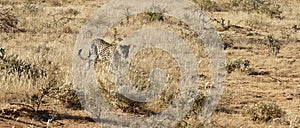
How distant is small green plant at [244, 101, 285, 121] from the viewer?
621 centimetres

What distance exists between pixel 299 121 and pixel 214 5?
12600mm

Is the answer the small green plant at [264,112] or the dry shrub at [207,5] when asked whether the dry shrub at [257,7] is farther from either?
the small green plant at [264,112]

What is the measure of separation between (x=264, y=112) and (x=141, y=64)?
3.23 metres

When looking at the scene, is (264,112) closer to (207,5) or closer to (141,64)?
(141,64)

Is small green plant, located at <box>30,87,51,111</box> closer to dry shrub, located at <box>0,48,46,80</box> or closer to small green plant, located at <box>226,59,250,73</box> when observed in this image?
dry shrub, located at <box>0,48,46,80</box>

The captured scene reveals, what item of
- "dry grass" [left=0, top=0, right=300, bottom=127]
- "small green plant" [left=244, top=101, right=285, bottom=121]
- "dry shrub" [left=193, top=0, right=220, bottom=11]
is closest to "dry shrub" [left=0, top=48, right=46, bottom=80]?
"dry grass" [left=0, top=0, right=300, bottom=127]

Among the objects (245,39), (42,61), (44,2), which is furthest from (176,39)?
(44,2)

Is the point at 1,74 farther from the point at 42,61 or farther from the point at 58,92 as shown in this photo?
the point at 42,61

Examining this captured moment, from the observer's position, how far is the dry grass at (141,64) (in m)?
6.06

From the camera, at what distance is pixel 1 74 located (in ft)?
22.1

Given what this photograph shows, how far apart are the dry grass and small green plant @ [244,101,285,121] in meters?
0.01

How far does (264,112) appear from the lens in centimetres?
623

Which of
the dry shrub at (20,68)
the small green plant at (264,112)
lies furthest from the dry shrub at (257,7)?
the dry shrub at (20,68)

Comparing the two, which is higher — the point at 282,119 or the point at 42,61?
the point at 42,61
